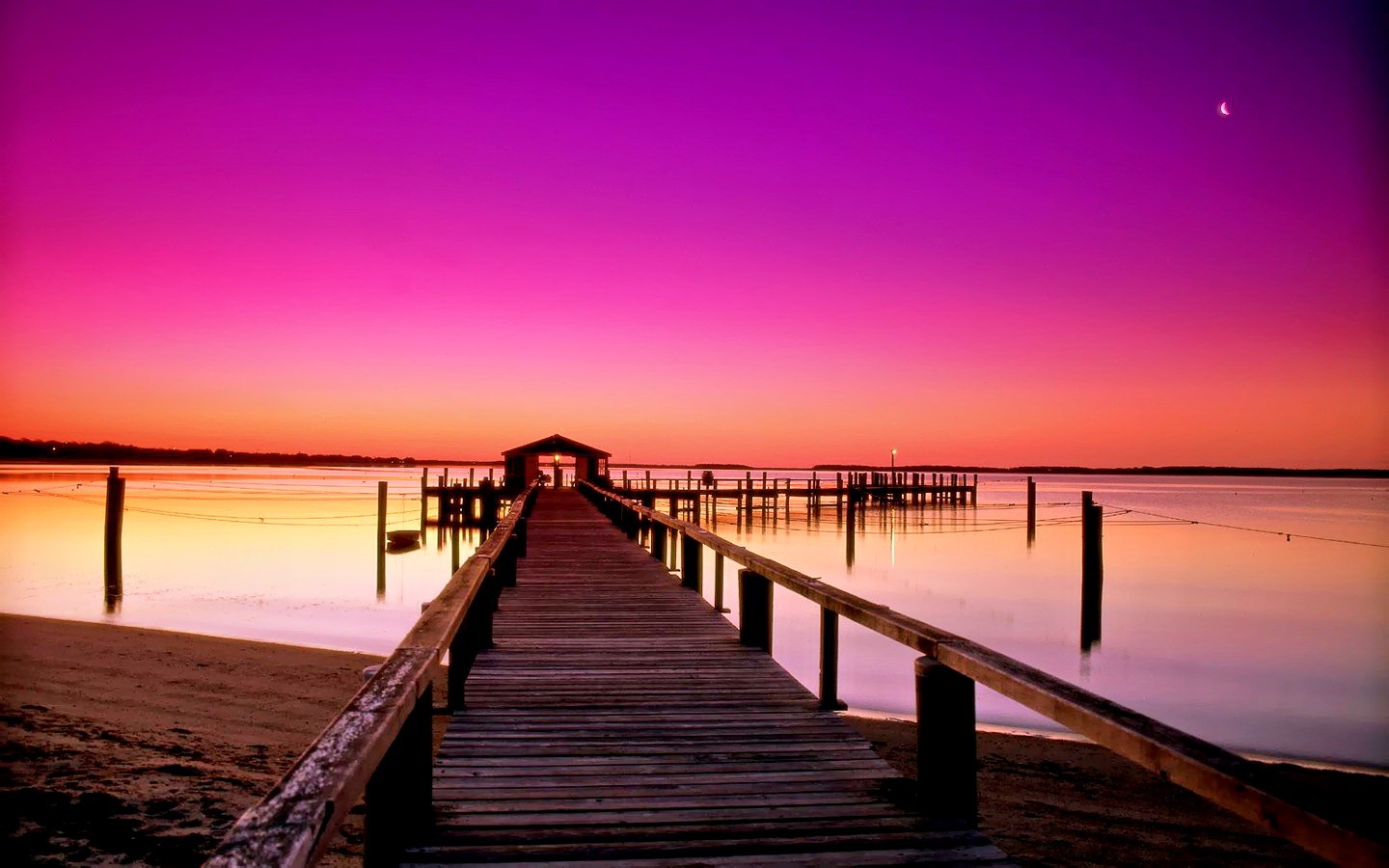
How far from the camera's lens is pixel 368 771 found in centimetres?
207

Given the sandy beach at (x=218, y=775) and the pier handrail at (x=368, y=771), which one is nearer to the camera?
the pier handrail at (x=368, y=771)

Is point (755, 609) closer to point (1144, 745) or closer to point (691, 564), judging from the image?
point (691, 564)

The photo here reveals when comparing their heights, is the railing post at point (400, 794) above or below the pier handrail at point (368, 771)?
below

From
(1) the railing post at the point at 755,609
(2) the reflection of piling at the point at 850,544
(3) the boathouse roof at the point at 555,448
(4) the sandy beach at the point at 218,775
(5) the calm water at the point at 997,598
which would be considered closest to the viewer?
(4) the sandy beach at the point at 218,775

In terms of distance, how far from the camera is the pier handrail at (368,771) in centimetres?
161

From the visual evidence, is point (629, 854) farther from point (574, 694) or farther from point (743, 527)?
point (743, 527)

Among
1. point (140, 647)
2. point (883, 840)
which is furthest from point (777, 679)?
point (140, 647)

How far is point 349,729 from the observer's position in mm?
2207

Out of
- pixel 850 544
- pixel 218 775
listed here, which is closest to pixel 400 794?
pixel 218 775

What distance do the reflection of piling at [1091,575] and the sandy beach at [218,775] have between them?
24.1 feet

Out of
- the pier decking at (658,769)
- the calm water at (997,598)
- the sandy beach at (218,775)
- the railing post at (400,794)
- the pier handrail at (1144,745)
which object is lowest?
the calm water at (997,598)

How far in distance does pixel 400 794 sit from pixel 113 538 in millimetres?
21469

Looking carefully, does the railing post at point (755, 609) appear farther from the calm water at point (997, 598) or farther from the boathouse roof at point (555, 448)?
the boathouse roof at point (555, 448)

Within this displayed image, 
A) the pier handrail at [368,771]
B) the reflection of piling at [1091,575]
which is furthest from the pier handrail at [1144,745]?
the reflection of piling at [1091,575]
